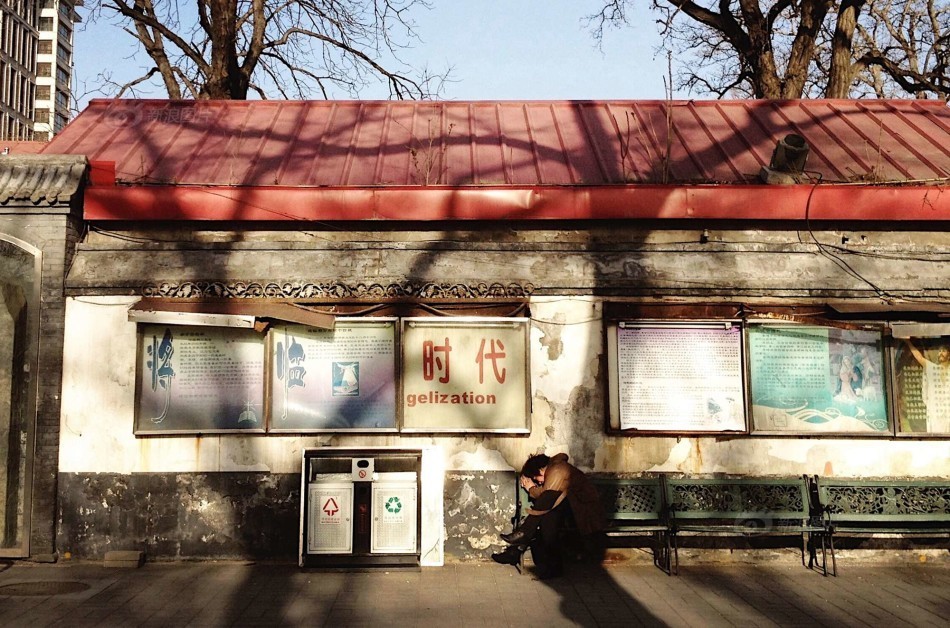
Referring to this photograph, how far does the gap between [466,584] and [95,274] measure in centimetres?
487

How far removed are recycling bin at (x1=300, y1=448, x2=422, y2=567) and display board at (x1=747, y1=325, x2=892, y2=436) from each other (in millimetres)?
3625

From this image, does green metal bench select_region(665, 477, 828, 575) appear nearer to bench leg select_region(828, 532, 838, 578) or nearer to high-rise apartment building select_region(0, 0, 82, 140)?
bench leg select_region(828, 532, 838, 578)

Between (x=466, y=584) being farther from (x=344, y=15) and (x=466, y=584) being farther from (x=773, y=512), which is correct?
(x=344, y=15)

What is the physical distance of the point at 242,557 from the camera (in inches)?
312

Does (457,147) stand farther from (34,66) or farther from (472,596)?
(34,66)

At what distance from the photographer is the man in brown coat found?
7.51 meters

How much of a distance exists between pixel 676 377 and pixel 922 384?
256 cm

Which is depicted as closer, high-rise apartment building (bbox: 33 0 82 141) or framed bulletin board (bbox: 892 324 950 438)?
framed bulletin board (bbox: 892 324 950 438)

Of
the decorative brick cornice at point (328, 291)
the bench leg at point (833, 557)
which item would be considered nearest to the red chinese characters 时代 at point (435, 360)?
the decorative brick cornice at point (328, 291)

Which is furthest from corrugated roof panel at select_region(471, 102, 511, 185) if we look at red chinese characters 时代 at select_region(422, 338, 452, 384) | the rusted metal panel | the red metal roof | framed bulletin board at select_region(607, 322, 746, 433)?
framed bulletin board at select_region(607, 322, 746, 433)

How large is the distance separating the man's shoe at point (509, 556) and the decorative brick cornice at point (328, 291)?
8.18ft

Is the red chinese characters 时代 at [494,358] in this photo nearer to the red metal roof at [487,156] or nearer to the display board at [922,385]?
the red metal roof at [487,156]

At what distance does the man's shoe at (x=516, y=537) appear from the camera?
7508 mm

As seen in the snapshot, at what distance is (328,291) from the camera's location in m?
8.20
